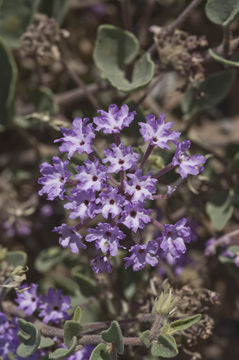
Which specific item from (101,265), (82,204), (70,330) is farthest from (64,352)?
(82,204)

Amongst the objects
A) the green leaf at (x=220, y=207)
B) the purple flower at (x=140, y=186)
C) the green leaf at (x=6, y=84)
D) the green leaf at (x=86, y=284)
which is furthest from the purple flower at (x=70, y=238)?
the green leaf at (x=6, y=84)

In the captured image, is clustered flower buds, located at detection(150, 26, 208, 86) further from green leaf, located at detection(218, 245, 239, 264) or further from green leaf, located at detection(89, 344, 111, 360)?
green leaf, located at detection(89, 344, 111, 360)

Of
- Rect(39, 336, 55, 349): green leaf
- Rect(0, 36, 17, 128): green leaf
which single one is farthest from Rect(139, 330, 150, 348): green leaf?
Rect(0, 36, 17, 128): green leaf

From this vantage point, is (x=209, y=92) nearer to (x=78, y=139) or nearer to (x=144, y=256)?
(x=78, y=139)

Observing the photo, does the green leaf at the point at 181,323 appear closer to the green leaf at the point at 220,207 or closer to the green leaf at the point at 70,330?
the green leaf at the point at 70,330

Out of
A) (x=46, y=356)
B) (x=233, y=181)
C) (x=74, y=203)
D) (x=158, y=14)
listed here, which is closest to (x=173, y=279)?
(x=233, y=181)
